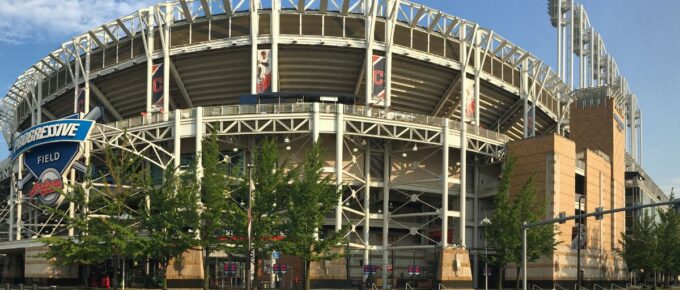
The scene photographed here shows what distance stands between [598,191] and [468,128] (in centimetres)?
1892

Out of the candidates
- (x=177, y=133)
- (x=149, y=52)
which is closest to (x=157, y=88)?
(x=149, y=52)

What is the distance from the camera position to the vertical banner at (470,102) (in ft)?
252

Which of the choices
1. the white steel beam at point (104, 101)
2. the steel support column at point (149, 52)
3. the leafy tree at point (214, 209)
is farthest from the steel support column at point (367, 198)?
the white steel beam at point (104, 101)

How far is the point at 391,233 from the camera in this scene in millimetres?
79250

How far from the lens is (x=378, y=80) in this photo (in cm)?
7181

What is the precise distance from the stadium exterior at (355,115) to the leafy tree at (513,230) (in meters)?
3.68

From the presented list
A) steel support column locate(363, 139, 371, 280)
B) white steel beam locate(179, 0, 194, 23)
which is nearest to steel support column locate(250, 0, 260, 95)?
white steel beam locate(179, 0, 194, 23)

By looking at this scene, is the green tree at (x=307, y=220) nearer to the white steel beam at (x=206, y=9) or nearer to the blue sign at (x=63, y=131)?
the blue sign at (x=63, y=131)

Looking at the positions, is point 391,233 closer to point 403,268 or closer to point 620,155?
point 403,268

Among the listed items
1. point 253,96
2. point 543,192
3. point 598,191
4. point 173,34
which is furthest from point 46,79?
point 598,191

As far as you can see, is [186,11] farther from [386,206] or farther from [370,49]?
[386,206]

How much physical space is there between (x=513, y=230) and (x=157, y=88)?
3415cm

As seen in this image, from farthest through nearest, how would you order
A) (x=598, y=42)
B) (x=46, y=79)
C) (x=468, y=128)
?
(x=598, y=42) → (x=46, y=79) → (x=468, y=128)

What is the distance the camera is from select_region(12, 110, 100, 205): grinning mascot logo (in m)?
69.4
